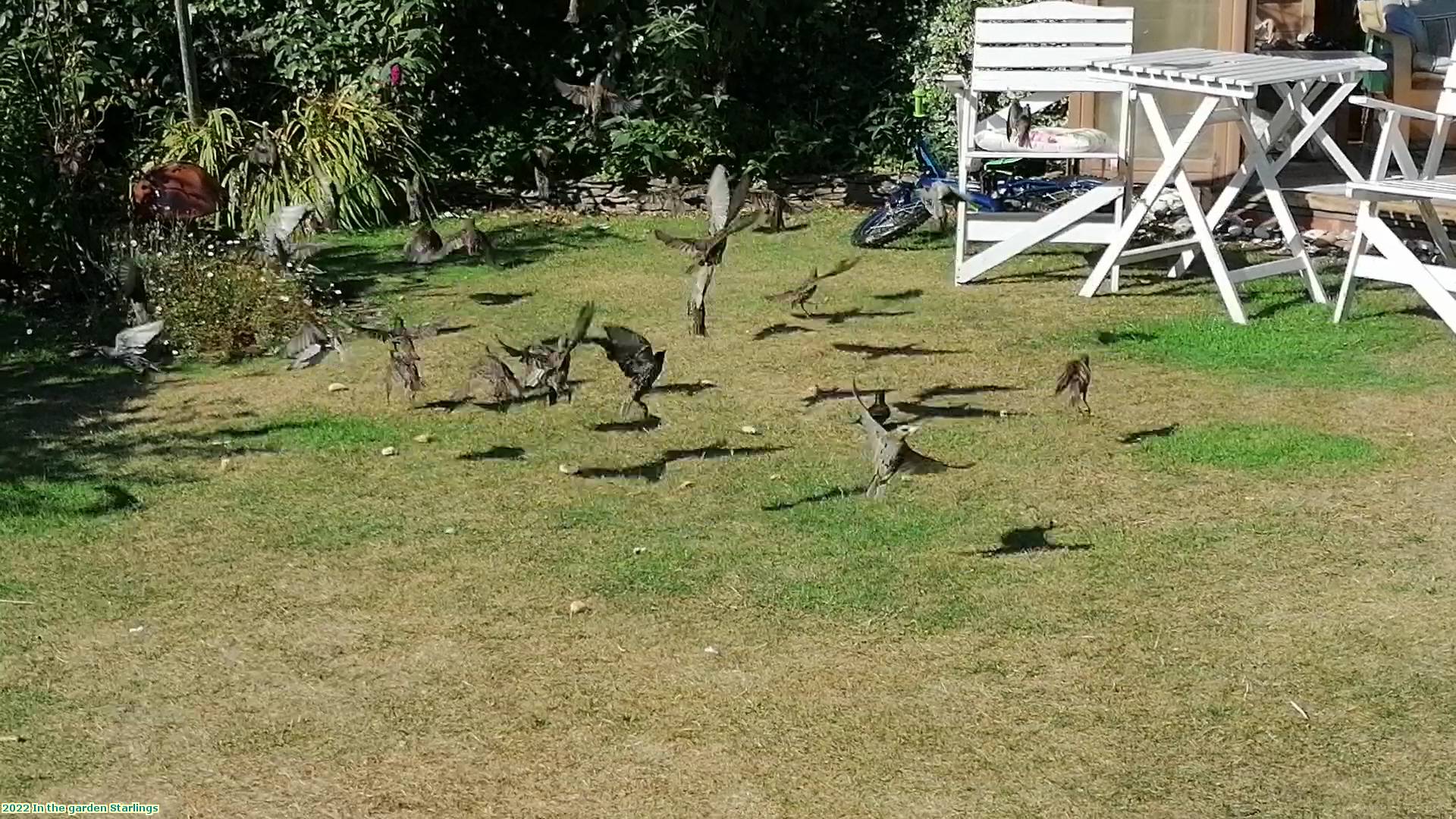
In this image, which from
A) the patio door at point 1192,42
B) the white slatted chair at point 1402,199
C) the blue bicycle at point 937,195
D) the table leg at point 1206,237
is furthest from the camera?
the patio door at point 1192,42

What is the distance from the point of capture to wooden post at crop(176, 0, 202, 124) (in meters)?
9.23

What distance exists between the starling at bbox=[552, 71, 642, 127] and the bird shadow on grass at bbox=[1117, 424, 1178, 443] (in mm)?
5680

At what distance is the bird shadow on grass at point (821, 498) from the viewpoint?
4770 mm

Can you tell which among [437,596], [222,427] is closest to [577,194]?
[222,427]

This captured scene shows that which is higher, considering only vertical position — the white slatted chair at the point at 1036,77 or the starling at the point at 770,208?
the white slatted chair at the point at 1036,77

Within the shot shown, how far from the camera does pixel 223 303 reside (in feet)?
22.0

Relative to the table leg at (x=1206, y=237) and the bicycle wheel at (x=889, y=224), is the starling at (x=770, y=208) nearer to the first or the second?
the bicycle wheel at (x=889, y=224)

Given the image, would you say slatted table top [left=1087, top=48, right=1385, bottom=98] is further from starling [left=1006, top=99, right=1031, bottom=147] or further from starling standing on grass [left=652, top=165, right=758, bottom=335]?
starling standing on grass [left=652, top=165, right=758, bottom=335]

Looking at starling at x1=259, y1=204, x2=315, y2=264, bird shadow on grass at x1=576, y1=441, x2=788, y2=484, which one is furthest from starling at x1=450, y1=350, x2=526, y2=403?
starling at x1=259, y1=204, x2=315, y2=264

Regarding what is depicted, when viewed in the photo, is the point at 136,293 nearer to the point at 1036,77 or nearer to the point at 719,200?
the point at 719,200

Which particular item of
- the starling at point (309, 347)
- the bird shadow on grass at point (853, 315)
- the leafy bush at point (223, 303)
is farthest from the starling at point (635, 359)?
the leafy bush at point (223, 303)

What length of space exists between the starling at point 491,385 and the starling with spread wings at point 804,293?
1.52 meters

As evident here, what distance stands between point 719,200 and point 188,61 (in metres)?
3.51

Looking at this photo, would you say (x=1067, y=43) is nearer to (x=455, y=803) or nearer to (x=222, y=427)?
(x=222, y=427)
